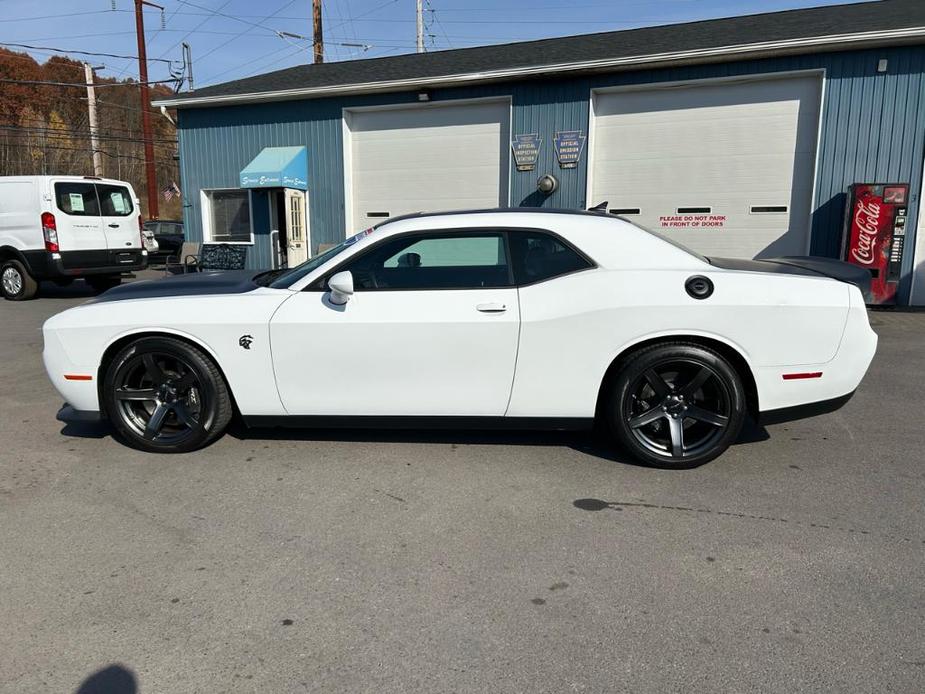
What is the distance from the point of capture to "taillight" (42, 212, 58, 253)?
466 inches

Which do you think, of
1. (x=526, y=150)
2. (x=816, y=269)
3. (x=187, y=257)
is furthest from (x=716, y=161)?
(x=187, y=257)

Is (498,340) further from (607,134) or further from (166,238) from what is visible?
(166,238)

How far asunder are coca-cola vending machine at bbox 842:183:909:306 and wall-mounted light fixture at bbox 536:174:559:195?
4.91 metres

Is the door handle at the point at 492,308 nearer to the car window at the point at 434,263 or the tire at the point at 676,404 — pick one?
the car window at the point at 434,263

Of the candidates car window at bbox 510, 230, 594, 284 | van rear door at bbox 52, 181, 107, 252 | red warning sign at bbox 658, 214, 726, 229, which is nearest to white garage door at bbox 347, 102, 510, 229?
red warning sign at bbox 658, 214, 726, 229

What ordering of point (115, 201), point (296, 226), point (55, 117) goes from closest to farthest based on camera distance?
point (115, 201), point (296, 226), point (55, 117)

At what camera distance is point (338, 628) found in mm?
2482

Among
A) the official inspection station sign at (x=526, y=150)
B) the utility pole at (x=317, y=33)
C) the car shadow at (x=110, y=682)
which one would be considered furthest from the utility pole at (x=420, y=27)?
the car shadow at (x=110, y=682)

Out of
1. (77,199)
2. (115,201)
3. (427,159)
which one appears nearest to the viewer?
(77,199)

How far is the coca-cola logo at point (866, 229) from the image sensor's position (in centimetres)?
1040

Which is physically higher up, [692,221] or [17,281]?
[692,221]

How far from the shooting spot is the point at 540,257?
157 inches

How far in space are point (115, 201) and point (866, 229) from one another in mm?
13391

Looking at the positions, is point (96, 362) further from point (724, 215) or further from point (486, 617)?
point (724, 215)
